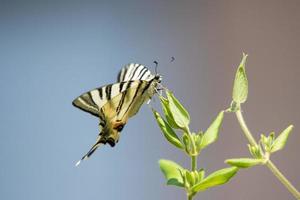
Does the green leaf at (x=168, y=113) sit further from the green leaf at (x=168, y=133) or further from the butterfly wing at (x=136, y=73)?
the butterfly wing at (x=136, y=73)

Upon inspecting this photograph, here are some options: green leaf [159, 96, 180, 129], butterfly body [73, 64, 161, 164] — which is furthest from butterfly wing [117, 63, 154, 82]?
green leaf [159, 96, 180, 129]

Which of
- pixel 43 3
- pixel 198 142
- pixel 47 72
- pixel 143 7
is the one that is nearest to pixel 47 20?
pixel 43 3

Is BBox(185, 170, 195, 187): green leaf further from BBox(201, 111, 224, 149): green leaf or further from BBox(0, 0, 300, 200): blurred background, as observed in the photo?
BBox(0, 0, 300, 200): blurred background

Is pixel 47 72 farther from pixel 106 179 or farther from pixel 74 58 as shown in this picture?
pixel 106 179

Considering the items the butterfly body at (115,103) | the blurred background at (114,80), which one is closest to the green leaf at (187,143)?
the butterfly body at (115,103)

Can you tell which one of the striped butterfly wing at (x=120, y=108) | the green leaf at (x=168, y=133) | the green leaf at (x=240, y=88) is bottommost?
the green leaf at (x=168, y=133)

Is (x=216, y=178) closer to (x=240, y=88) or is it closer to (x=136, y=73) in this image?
(x=240, y=88)
